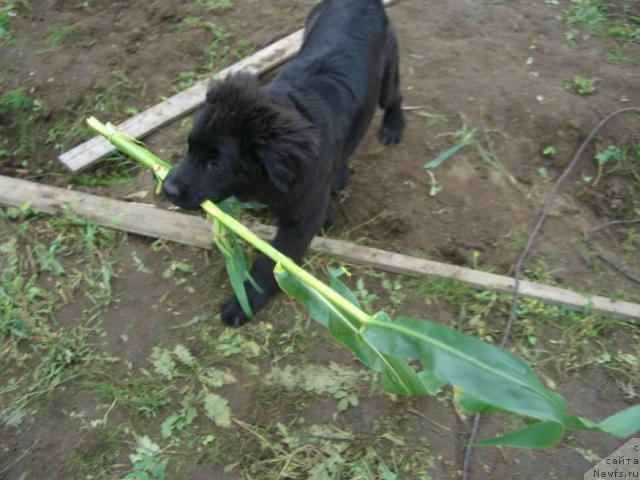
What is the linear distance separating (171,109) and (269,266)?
5.82ft

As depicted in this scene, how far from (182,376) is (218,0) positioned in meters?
3.83

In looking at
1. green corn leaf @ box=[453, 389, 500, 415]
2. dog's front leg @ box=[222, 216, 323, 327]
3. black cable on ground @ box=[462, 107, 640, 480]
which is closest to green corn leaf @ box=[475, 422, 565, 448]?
green corn leaf @ box=[453, 389, 500, 415]

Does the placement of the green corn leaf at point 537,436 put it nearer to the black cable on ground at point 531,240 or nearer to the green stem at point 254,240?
the green stem at point 254,240

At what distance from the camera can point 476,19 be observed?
17.5ft

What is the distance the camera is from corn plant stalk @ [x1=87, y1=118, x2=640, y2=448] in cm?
179

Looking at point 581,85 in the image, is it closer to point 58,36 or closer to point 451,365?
point 451,365

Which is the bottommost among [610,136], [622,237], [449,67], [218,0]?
[622,237]

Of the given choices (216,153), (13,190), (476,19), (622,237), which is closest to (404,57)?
(476,19)

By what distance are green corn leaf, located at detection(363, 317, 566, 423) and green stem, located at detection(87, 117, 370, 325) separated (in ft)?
0.45

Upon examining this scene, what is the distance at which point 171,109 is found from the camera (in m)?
4.29

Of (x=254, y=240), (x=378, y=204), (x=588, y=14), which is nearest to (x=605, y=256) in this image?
(x=378, y=204)

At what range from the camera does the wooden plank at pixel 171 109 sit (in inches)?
157

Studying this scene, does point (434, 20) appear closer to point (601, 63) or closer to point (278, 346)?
point (601, 63)

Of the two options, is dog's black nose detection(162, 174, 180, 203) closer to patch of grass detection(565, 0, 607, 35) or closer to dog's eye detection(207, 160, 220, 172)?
dog's eye detection(207, 160, 220, 172)
